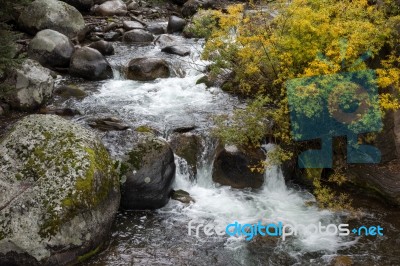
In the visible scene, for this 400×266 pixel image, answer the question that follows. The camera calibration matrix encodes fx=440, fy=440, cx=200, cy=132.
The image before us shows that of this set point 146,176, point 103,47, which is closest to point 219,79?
point 103,47

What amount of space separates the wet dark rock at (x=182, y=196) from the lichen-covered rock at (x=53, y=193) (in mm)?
1333

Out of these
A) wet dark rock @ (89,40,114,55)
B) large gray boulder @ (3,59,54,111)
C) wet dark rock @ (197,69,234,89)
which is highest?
wet dark rock @ (89,40,114,55)

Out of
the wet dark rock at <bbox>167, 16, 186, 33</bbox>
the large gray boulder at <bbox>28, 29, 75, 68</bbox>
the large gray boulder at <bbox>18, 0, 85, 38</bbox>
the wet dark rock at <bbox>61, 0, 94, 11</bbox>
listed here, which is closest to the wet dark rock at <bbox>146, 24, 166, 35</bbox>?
the wet dark rock at <bbox>167, 16, 186, 33</bbox>

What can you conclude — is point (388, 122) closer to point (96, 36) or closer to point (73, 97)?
point (73, 97)

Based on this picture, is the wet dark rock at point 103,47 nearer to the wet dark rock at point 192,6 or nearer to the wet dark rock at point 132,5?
the wet dark rock at point 132,5

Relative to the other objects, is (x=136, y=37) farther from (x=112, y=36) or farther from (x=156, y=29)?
(x=156, y=29)

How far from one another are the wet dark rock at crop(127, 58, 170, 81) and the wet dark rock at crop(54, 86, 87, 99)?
6.15 ft

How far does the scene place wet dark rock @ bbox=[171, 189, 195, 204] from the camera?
27.3 feet

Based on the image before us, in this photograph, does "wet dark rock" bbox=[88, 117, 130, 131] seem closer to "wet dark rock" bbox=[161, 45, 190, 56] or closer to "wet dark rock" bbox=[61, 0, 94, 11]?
"wet dark rock" bbox=[161, 45, 190, 56]

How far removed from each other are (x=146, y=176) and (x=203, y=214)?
124 cm

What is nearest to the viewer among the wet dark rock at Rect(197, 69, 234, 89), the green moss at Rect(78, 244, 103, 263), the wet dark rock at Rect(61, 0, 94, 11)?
the green moss at Rect(78, 244, 103, 263)

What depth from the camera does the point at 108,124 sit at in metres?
9.48

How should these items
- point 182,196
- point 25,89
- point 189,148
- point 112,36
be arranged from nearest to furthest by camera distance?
point 182,196 < point 189,148 < point 25,89 < point 112,36

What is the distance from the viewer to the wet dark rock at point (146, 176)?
7871 millimetres
